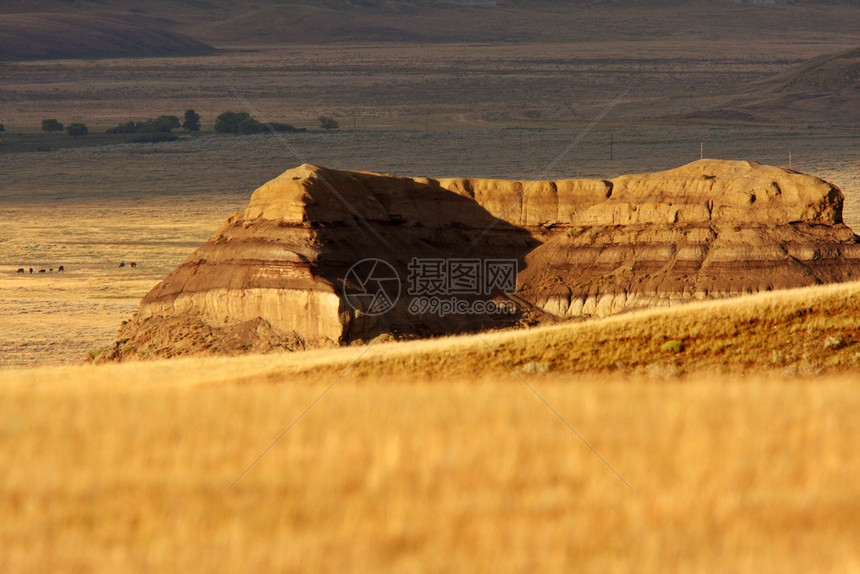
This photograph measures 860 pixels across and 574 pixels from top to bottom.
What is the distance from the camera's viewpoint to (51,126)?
141 m

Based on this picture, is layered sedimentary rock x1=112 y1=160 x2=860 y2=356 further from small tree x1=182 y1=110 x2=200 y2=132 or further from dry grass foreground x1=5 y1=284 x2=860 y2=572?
small tree x1=182 y1=110 x2=200 y2=132

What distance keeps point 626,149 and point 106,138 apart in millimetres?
67104

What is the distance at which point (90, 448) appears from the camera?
1390 centimetres

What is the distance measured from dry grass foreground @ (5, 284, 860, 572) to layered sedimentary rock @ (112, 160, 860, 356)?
44.0 feet

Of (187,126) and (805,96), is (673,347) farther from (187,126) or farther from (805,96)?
(805,96)

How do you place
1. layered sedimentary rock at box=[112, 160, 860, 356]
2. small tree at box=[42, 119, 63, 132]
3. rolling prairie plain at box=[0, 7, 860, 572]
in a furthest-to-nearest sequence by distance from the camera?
1. small tree at box=[42, 119, 63, 132]
2. layered sedimentary rock at box=[112, 160, 860, 356]
3. rolling prairie plain at box=[0, 7, 860, 572]

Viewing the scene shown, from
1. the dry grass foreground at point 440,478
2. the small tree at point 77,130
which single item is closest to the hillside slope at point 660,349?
the dry grass foreground at point 440,478

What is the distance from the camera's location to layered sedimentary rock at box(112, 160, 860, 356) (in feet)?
108

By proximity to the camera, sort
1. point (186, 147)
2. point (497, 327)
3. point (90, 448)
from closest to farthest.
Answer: point (90, 448) < point (497, 327) < point (186, 147)

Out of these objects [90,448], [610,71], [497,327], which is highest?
[610,71]

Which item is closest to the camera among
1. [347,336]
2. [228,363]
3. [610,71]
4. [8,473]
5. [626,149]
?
[8,473]

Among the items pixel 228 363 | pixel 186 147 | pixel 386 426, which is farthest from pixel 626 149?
pixel 386 426

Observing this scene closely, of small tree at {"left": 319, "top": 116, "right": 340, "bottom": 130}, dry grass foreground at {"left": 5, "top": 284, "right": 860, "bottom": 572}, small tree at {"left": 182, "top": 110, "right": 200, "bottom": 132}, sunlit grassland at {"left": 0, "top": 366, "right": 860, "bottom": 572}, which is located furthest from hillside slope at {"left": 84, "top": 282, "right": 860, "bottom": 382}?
small tree at {"left": 182, "top": 110, "right": 200, "bottom": 132}

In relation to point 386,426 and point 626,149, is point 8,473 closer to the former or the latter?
point 386,426
